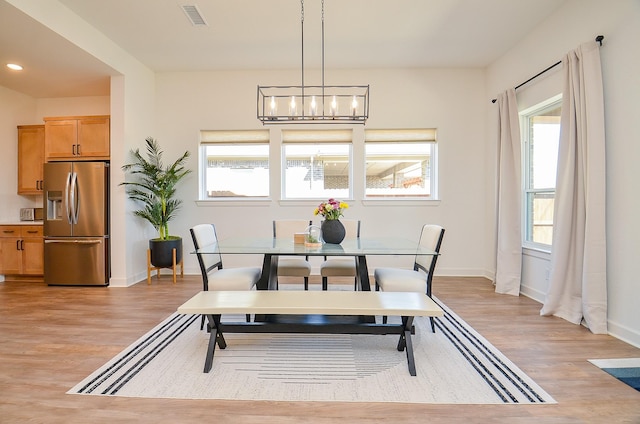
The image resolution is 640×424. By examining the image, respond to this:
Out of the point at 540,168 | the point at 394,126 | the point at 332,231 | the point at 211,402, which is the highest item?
the point at 394,126

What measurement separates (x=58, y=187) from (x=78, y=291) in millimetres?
1380

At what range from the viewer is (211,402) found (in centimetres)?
173

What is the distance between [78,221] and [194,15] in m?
2.95

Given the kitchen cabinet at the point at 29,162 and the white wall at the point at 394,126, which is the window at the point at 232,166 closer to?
the white wall at the point at 394,126

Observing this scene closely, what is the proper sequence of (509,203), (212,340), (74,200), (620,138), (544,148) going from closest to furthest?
1. (212,340)
2. (620,138)
3. (544,148)
4. (509,203)
5. (74,200)

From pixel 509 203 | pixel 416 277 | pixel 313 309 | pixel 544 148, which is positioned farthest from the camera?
pixel 509 203

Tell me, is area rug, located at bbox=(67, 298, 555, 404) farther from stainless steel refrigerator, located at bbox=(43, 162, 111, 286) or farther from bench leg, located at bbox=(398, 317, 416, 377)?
stainless steel refrigerator, located at bbox=(43, 162, 111, 286)

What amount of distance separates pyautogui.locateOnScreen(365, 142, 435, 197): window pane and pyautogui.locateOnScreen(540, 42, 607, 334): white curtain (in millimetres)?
1946

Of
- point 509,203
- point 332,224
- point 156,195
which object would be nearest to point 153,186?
point 156,195

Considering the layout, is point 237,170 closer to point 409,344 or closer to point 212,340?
point 212,340

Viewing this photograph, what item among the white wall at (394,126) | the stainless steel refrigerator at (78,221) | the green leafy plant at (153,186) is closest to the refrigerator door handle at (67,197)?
the stainless steel refrigerator at (78,221)

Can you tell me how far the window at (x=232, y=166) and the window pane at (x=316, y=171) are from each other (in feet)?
1.17

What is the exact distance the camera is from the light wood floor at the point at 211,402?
1615 mm

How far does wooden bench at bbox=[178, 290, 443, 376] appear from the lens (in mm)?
1999
